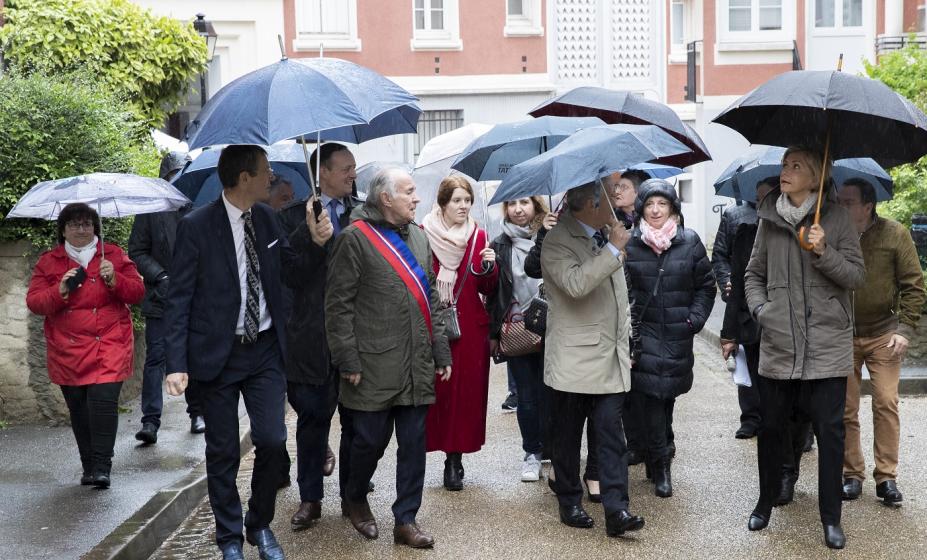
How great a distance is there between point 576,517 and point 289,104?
2.77m

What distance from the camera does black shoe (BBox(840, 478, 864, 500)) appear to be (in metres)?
7.59

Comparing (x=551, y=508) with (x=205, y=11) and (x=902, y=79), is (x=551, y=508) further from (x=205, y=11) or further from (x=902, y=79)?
(x=205, y=11)

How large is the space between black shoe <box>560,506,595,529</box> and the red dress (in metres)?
0.99

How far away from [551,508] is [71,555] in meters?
2.67

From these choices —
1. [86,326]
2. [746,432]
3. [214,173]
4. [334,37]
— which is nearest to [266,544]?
[86,326]

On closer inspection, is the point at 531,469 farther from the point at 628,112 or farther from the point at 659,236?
the point at 628,112

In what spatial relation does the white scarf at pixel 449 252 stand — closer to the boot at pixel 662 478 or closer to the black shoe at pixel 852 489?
the boot at pixel 662 478

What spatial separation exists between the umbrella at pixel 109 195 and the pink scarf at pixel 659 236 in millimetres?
2746

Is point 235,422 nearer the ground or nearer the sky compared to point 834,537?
nearer the sky

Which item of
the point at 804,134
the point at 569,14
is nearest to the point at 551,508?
the point at 804,134

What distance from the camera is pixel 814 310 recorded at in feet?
22.0

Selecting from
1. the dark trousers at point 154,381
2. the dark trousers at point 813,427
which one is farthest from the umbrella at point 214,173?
the dark trousers at point 813,427

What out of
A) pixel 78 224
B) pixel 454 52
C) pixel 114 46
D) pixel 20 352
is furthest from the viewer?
pixel 454 52

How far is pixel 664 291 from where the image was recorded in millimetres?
7844
